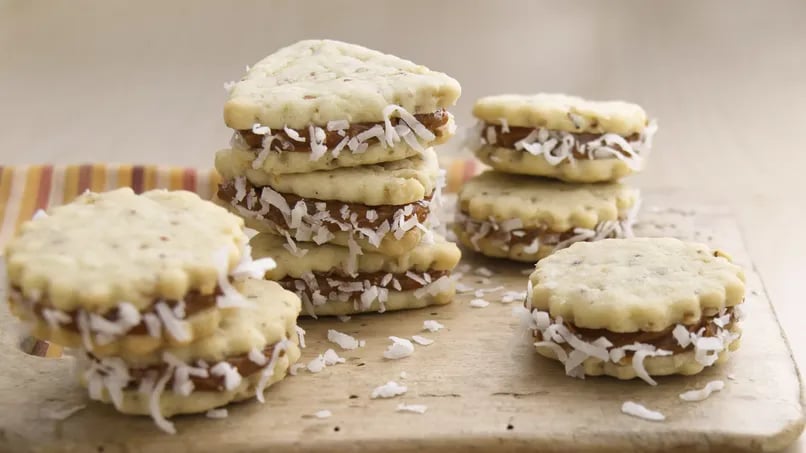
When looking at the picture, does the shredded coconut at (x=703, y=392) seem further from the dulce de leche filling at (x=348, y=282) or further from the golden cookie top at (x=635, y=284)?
the dulce de leche filling at (x=348, y=282)

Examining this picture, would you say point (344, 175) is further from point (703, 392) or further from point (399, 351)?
point (703, 392)

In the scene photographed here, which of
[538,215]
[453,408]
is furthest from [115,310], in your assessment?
[538,215]

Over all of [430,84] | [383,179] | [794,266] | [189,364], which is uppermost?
[430,84]

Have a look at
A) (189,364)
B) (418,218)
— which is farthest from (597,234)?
(189,364)

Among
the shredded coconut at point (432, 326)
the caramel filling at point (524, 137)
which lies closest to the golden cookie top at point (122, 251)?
the shredded coconut at point (432, 326)

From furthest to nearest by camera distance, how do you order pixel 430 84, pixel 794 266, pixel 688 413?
1. pixel 794 266
2. pixel 430 84
3. pixel 688 413

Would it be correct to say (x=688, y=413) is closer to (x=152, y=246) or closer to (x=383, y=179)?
(x=383, y=179)

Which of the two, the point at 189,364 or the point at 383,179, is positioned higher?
the point at 383,179
